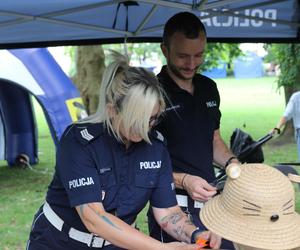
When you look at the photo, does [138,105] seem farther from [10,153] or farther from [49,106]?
[10,153]

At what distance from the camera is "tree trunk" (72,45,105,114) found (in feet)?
39.2

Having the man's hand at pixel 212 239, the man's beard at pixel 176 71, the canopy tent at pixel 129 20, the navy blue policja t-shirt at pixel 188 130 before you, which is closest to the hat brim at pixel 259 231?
the man's hand at pixel 212 239

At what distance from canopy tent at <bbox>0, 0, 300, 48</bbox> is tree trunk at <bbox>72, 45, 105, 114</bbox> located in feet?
23.5

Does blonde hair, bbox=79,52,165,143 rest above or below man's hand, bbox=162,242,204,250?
above

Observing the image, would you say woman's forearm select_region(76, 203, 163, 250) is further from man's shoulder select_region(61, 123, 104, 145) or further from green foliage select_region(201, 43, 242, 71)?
green foliage select_region(201, 43, 242, 71)

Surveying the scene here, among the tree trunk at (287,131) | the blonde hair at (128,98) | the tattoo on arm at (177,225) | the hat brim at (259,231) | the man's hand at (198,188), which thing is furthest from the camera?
the tree trunk at (287,131)

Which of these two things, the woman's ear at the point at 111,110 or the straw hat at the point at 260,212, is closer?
the straw hat at the point at 260,212

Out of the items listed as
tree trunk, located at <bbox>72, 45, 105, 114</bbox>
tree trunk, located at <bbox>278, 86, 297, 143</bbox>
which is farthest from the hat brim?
tree trunk, located at <bbox>72, 45, 105, 114</bbox>

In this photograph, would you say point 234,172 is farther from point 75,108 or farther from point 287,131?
point 287,131

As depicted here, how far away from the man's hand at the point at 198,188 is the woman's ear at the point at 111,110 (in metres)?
0.62

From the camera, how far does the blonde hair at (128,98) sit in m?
2.01

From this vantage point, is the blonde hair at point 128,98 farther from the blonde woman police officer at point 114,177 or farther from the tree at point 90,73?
the tree at point 90,73

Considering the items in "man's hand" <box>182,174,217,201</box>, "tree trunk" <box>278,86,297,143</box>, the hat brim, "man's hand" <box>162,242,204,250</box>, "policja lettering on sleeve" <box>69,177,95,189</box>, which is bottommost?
"tree trunk" <box>278,86,297,143</box>

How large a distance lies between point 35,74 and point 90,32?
11.8 feet
